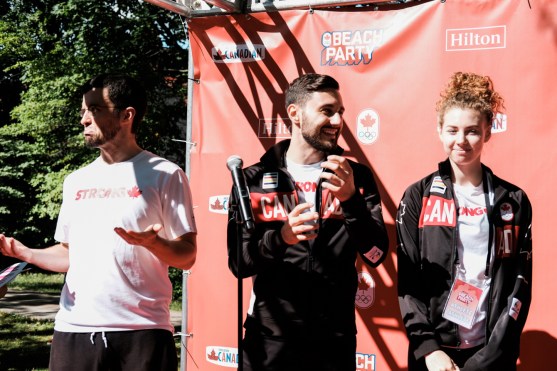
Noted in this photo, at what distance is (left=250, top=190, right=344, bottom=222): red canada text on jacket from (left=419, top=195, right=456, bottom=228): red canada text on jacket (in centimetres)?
37

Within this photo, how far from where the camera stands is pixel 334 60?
4406 millimetres

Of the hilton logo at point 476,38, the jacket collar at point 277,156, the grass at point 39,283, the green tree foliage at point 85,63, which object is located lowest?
the grass at point 39,283

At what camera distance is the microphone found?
241 centimetres

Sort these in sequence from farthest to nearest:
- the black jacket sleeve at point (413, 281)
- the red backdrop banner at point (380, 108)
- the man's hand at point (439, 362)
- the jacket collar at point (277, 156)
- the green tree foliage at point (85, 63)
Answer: the green tree foliage at point (85, 63)
the red backdrop banner at point (380, 108)
the jacket collar at point (277, 156)
the black jacket sleeve at point (413, 281)
the man's hand at point (439, 362)

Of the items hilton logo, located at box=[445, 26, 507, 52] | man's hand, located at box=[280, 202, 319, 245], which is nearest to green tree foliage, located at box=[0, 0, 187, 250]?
hilton logo, located at box=[445, 26, 507, 52]

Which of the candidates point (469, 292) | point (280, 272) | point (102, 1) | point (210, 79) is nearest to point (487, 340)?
point (469, 292)

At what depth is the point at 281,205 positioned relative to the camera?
9.77 feet

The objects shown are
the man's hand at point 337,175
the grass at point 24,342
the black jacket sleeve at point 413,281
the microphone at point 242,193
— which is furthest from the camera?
the grass at point 24,342

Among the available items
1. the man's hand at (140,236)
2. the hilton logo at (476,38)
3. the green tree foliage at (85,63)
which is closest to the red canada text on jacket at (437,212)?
the man's hand at (140,236)

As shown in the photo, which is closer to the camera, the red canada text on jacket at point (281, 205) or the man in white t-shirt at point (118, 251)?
the man in white t-shirt at point (118, 251)

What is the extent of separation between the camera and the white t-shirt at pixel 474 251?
9.16 ft

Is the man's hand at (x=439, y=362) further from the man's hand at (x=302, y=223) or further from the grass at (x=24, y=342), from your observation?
the grass at (x=24, y=342)

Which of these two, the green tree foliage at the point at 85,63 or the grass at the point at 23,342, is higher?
A: the green tree foliage at the point at 85,63

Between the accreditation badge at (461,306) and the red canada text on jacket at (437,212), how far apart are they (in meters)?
0.26
